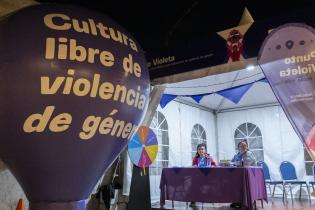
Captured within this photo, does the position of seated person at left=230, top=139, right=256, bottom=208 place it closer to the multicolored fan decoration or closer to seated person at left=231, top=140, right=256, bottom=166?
seated person at left=231, top=140, right=256, bottom=166

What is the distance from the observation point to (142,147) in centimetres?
374

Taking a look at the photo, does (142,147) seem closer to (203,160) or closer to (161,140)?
(203,160)

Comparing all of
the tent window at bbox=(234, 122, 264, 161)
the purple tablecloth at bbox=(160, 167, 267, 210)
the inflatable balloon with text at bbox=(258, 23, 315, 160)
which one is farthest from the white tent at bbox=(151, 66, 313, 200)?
the inflatable balloon with text at bbox=(258, 23, 315, 160)

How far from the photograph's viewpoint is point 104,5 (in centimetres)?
462

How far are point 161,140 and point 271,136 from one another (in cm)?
264

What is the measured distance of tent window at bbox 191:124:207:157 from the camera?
7.07 m

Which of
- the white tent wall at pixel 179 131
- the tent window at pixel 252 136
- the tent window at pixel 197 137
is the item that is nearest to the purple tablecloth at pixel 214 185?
the white tent wall at pixel 179 131

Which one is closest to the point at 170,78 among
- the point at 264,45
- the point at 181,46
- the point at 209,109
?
the point at 181,46

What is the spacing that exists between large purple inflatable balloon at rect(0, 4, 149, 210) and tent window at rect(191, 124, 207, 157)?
543 centimetres

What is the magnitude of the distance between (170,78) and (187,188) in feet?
4.72

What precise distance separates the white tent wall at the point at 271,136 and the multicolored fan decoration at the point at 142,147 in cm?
411

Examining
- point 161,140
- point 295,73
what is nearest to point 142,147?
point 295,73

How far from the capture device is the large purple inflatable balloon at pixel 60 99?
4.95 feet

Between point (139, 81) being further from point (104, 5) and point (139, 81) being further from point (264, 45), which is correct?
point (104, 5)
